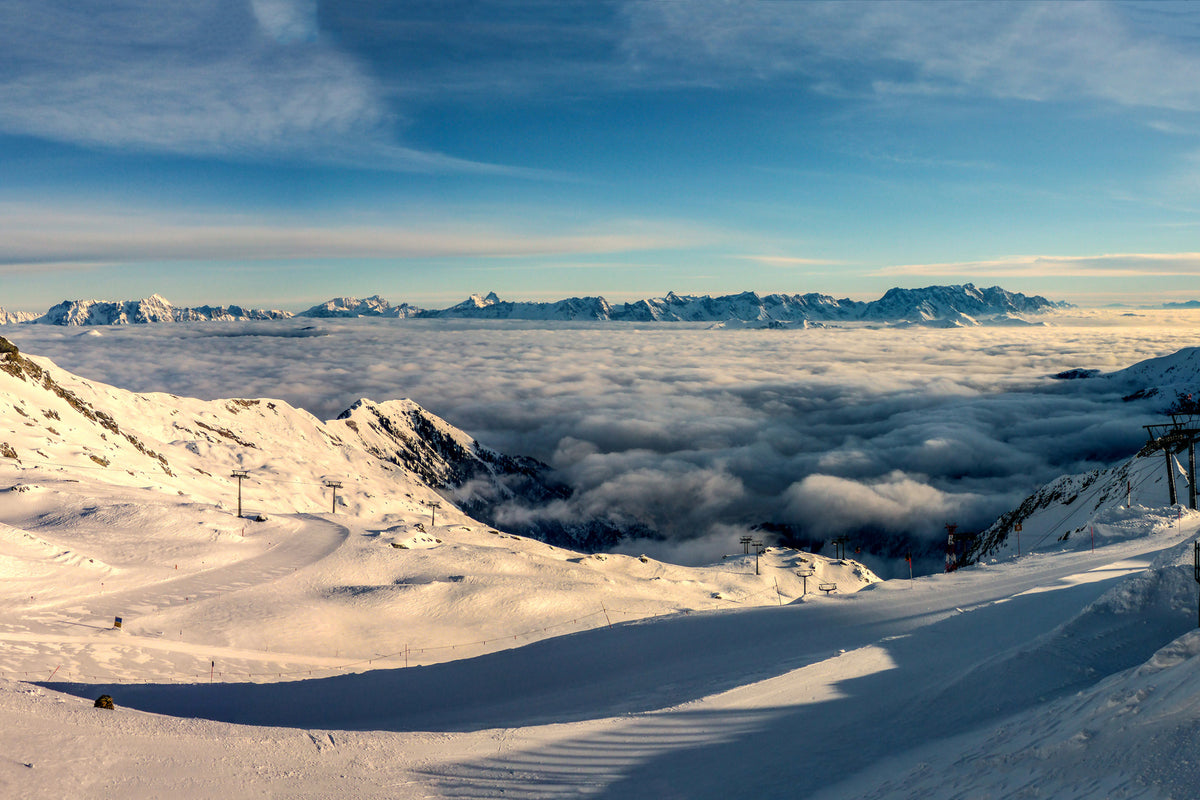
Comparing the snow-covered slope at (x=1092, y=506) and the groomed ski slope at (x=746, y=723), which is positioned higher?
the groomed ski slope at (x=746, y=723)

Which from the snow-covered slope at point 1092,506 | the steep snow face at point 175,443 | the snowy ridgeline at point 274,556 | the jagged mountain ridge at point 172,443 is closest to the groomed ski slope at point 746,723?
the snowy ridgeline at point 274,556

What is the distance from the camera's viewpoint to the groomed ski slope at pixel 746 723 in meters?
9.87

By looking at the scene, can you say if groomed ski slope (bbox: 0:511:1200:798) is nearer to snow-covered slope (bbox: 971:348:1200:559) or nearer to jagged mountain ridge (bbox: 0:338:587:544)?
snow-covered slope (bbox: 971:348:1200:559)

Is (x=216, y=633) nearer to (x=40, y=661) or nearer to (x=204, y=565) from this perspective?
(x=40, y=661)

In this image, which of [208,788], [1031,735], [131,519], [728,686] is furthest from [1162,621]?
[131,519]

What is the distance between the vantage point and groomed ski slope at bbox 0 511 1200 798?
987 cm

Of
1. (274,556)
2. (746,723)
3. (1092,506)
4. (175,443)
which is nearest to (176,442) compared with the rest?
(175,443)

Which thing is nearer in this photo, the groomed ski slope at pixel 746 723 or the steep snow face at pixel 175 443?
the groomed ski slope at pixel 746 723

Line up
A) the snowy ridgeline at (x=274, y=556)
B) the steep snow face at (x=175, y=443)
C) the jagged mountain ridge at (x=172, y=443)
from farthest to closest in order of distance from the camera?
the steep snow face at (x=175, y=443) < the jagged mountain ridge at (x=172, y=443) < the snowy ridgeline at (x=274, y=556)

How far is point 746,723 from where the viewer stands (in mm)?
15977

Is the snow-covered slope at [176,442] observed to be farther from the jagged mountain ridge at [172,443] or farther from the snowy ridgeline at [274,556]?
the snowy ridgeline at [274,556]

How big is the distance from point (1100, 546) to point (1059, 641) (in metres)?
32.7

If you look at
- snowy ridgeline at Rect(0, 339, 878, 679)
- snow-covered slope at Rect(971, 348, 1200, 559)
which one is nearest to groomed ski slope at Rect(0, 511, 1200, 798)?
snowy ridgeline at Rect(0, 339, 878, 679)

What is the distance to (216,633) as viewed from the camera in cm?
3628
